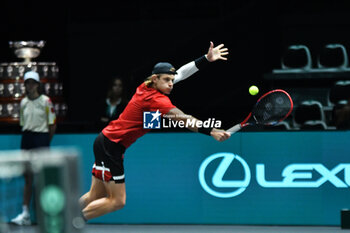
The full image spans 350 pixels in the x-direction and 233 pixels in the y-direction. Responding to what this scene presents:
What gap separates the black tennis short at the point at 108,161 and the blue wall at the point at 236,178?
1633 millimetres

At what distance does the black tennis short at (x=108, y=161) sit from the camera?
7.21 meters

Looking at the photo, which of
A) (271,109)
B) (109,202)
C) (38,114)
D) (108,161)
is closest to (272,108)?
(271,109)

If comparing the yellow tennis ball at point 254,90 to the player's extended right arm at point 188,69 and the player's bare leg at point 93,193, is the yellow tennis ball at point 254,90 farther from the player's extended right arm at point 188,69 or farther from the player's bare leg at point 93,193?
the player's bare leg at point 93,193

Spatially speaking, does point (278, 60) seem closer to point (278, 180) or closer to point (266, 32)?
point (266, 32)

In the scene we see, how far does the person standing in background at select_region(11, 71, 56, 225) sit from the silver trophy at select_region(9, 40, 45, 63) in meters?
0.95

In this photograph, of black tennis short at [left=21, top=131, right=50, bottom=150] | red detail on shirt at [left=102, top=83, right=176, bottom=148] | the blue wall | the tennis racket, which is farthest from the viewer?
black tennis short at [left=21, top=131, right=50, bottom=150]

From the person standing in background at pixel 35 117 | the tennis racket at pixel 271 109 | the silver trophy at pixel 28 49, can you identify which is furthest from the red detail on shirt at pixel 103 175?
the silver trophy at pixel 28 49

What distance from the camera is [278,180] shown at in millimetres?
8906

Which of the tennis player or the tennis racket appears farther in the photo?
the tennis racket

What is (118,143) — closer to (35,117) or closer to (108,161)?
(108,161)

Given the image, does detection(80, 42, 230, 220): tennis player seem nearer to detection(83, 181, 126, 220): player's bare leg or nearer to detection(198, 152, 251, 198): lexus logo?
detection(83, 181, 126, 220): player's bare leg

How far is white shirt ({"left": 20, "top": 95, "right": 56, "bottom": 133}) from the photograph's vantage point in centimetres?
914

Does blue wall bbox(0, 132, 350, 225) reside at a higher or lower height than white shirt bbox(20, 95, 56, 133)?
lower

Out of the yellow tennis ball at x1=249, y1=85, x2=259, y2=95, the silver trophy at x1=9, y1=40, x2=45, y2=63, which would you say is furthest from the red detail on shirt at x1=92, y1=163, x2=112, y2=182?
the silver trophy at x1=9, y1=40, x2=45, y2=63
